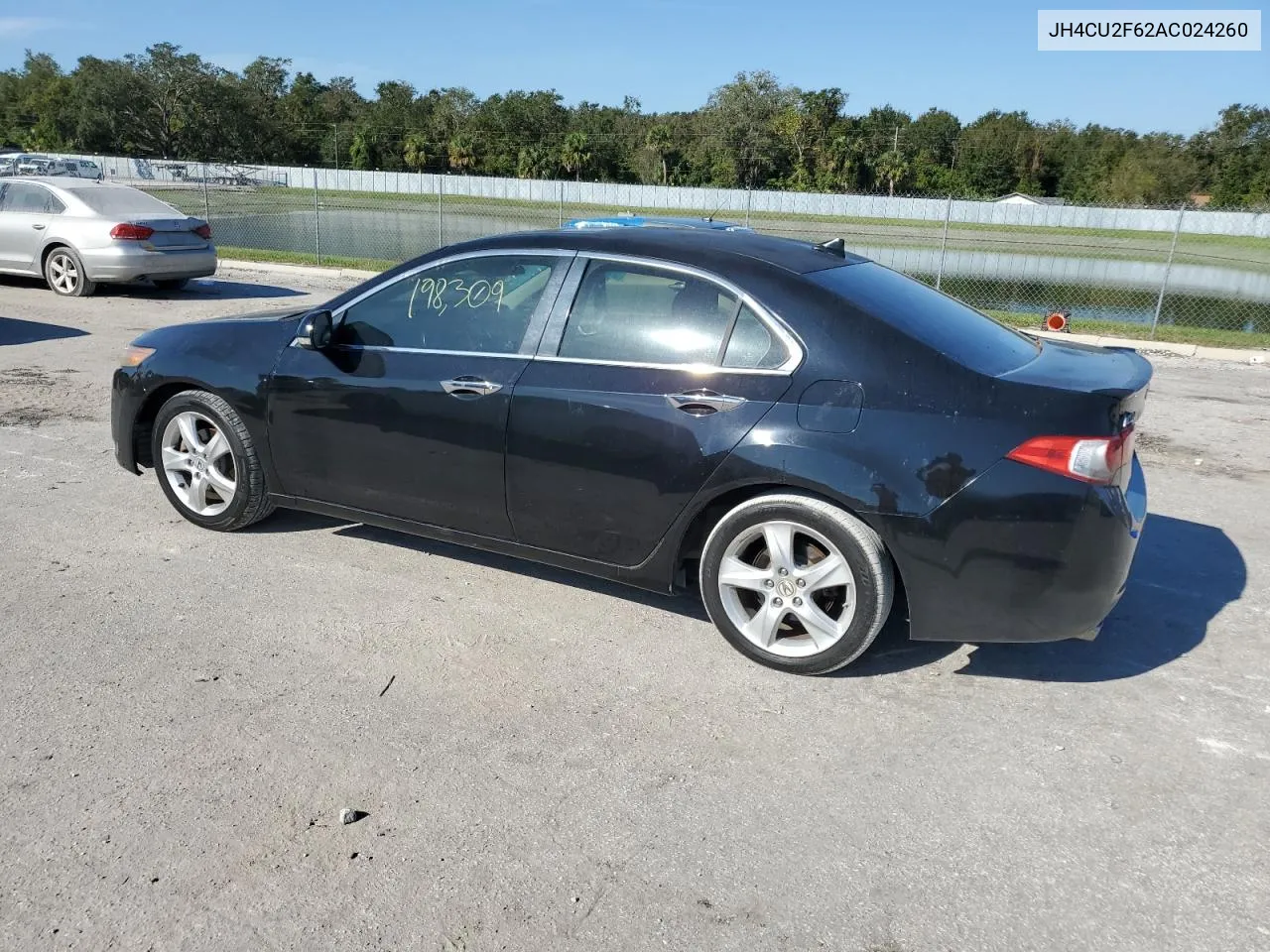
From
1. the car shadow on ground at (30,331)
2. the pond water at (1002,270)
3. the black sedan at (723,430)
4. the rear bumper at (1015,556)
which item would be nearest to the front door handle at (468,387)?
the black sedan at (723,430)

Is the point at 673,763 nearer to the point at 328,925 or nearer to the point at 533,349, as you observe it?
the point at 328,925

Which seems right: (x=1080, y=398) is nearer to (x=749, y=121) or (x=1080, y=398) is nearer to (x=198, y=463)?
(x=198, y=463)

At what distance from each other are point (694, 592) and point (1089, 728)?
1.72 m

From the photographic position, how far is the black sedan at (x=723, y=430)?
354 cm

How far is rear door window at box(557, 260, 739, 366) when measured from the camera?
3969 mm

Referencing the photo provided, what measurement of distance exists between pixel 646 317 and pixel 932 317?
3.70 feet

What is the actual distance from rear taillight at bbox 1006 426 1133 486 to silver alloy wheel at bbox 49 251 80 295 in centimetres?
1316

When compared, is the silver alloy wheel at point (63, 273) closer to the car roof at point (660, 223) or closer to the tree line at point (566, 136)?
the car roof at point (660, 223)

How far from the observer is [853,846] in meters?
2.92

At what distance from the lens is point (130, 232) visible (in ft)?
42.4

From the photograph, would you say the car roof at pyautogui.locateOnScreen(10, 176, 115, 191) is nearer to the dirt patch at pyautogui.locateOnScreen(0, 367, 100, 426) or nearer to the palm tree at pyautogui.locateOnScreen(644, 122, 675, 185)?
the dirt patch at pyautogui.locateOnScreen(0, 367, 100, 426)

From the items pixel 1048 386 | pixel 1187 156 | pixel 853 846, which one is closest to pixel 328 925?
pixel 853 846

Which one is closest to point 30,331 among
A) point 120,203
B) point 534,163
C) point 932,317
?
point 120,203

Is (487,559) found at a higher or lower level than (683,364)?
lower
